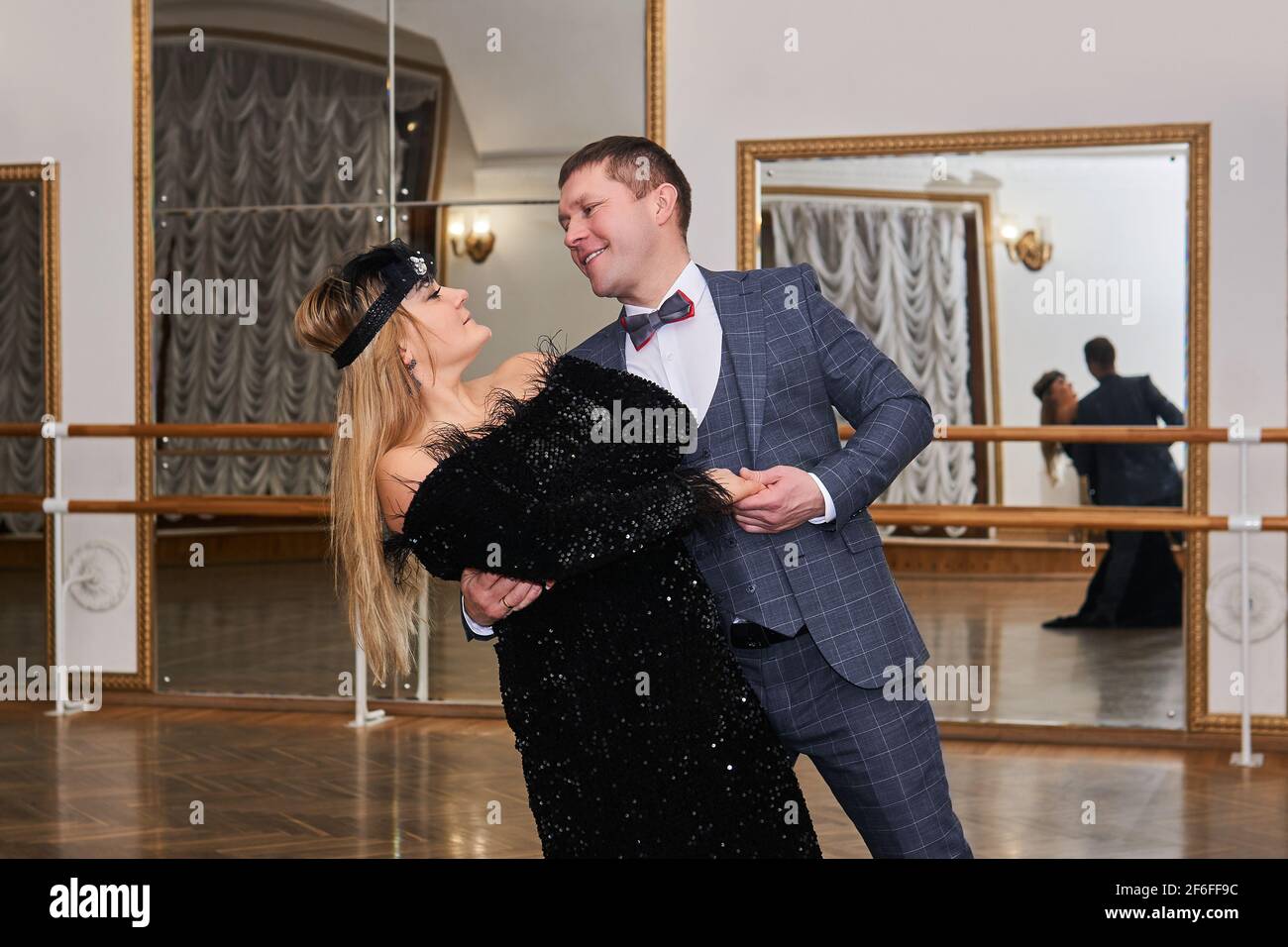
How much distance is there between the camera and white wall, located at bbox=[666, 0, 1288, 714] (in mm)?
5883

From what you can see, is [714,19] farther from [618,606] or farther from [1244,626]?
[618,606]

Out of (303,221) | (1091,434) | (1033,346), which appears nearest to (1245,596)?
(1091,434)

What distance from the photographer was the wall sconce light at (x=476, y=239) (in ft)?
21.9

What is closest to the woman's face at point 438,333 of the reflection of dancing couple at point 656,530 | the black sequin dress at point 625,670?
the reflection of dancing couple at point 656,530

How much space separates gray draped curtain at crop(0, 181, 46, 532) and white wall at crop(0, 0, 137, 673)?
15 cm

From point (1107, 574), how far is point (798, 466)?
14.2 feet

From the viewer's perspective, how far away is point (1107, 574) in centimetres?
615

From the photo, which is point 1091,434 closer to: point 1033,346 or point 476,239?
point 1033,346

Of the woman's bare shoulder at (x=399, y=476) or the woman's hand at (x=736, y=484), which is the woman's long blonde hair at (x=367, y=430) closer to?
the woman's bare shoulder at (x=399, y=476)

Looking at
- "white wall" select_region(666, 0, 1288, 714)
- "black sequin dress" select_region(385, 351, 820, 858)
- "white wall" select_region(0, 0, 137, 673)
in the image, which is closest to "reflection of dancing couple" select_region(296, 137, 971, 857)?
"black sequin dress" select_region(385, 351, 820, 858)

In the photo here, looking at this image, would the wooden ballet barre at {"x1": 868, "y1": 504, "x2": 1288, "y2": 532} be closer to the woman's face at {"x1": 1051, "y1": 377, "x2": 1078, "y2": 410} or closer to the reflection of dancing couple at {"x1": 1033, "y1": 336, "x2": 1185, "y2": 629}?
the reflection of dancing couple at {"x1": 1033, "y1": 336, "x2": 1185, "y2": 629}

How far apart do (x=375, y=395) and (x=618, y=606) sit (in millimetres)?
494
